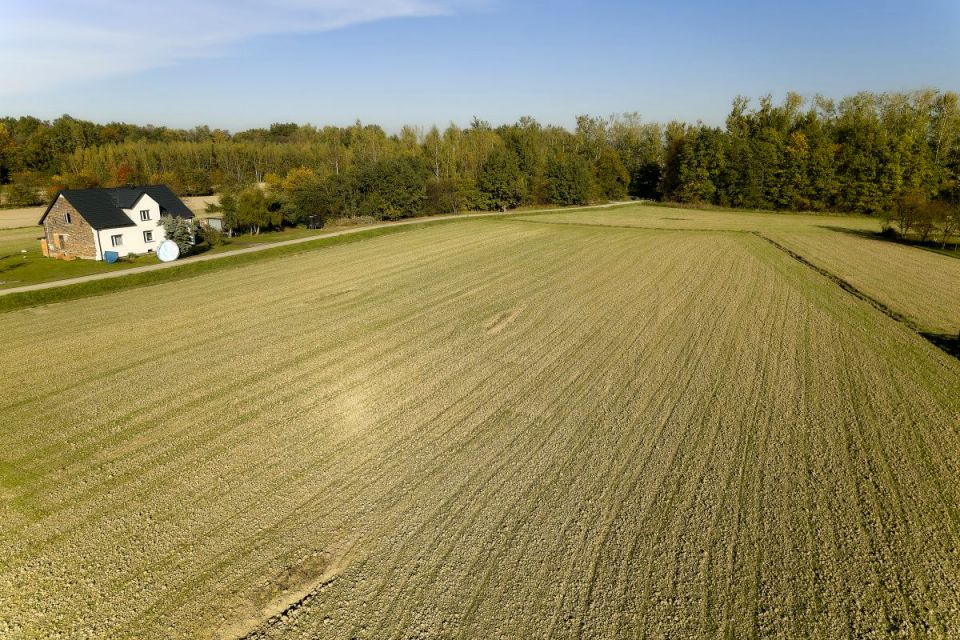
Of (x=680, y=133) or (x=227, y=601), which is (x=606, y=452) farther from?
(x=680, y=133)

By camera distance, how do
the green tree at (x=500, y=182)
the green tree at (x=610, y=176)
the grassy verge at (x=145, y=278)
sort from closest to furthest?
the grassy verge at (x=145, y=278), the green tree at (x=500, y=182), the green tree at (x=610, y=176)

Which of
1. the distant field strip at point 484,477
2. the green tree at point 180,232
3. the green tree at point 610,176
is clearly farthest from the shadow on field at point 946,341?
the green tree at point 610,176

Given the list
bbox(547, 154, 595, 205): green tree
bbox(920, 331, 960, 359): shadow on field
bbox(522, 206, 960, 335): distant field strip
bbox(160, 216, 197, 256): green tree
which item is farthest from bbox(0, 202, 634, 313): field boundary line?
bbox(547, 154, 595, 205): green tree

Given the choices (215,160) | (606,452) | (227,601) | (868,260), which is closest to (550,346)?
(606,452)

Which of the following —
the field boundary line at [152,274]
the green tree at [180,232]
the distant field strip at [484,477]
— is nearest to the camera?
the distant field strip at [484,477]

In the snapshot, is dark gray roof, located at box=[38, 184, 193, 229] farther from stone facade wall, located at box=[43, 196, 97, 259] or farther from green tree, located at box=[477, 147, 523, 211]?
green tree, located at box=[477, 147, 523, 211]

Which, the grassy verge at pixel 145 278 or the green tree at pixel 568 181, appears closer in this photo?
the grassy verge at pixel 145 278

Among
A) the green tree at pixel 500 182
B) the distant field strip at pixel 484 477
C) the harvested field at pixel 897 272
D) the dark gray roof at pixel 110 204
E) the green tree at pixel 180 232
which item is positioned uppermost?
the green tree at pixel 500 182

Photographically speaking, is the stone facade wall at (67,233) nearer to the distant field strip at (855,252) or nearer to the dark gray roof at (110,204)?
the dark gray roof at (110,204)
